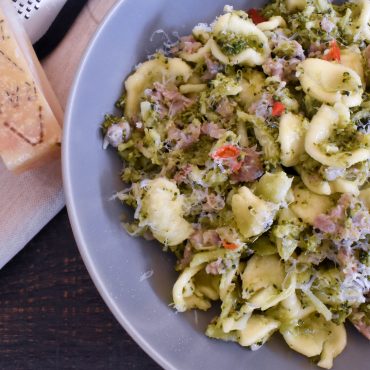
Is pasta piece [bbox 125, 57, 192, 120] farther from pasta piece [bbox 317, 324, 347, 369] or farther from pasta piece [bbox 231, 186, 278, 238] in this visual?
pasta piece [bbox 317, 324, 347, 369]

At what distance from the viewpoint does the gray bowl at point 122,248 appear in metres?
1.35

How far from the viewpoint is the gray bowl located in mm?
1346

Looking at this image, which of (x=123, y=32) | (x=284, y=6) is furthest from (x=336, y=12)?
(x=123, y=32)

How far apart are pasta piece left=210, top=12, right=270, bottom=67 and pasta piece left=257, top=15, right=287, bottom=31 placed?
5cm

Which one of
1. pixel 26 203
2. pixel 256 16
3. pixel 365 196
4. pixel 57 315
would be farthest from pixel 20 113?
pixel 365 196

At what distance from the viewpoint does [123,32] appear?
1.48 metres

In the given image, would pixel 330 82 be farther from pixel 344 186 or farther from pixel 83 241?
pixel 83 241

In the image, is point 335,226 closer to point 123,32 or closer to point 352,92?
point 352,92

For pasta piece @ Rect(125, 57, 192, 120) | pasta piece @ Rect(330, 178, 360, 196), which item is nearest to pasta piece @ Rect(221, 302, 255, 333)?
pasta piece @ Rect(330, 178, 360, 196)

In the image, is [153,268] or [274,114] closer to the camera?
[274,114]

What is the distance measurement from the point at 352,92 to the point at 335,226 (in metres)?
0.35

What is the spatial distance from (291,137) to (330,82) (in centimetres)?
19

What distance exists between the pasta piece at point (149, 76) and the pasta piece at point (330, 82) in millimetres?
340

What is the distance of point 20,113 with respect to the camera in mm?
1524
